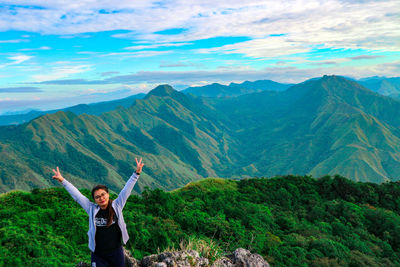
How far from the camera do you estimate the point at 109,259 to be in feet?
→ 25.4

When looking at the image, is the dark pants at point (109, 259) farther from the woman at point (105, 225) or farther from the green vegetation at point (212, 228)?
the green vegetation at point (212, 228)

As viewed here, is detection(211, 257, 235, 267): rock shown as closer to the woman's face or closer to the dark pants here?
the dark pants

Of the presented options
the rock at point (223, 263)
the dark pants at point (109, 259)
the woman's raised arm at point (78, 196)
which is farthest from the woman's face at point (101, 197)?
the rock at point (223, 263)

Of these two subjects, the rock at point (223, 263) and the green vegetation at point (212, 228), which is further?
the green vegetation at point (212, 228)

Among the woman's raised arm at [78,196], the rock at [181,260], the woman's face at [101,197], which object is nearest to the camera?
the woman's face at [101,197]

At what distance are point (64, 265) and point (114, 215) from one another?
688 cm

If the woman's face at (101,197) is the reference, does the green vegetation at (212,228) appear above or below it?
below

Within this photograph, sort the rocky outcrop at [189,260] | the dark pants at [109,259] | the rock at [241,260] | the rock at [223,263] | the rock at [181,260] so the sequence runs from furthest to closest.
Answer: the rock at [241,260] < the rock at [223,263] < the rocky outcrop at [189,260] < the rock at [181,260] < the dark pants at [109,259]

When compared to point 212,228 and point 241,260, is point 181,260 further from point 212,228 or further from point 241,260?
point 212,228

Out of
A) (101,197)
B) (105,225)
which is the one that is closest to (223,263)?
(105,225)

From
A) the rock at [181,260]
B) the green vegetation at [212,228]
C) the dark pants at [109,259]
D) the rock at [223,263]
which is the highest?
the dark pants at [109,259]

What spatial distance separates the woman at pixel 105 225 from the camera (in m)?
7.38

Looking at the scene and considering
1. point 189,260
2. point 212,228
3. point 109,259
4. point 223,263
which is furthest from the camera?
point 212,228

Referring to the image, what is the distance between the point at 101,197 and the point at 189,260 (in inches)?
158
